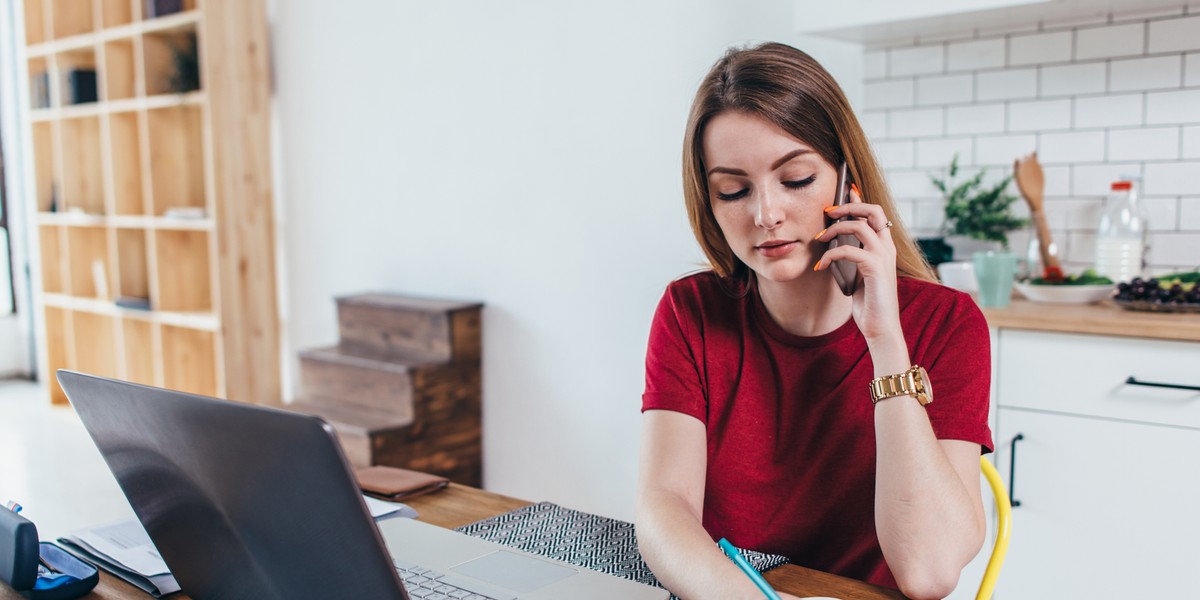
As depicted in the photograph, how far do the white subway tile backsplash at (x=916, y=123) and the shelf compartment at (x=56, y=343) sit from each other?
4640 mm

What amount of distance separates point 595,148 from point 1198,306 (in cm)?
175

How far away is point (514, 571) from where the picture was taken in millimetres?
1037

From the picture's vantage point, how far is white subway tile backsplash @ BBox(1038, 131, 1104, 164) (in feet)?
8.41

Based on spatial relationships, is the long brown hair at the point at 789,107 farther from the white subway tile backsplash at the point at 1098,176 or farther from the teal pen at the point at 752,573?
the white subway tile backsplash at the point at 1098,176

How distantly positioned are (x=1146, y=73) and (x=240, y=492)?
2.49 metres

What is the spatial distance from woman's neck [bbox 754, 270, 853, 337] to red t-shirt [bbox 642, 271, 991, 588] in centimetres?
2

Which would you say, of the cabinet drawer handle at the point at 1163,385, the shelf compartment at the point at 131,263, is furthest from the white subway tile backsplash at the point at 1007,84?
the shelf compartment at the point at 131,263

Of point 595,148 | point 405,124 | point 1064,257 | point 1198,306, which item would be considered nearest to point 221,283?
point 405,124

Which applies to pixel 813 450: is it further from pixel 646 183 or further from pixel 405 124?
pixel 405 124

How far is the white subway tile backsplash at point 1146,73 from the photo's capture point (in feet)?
7.99

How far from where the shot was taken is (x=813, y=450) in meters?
1.40

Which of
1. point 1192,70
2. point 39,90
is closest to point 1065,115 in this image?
point 1192,70

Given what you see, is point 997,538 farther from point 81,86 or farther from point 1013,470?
point 81,86

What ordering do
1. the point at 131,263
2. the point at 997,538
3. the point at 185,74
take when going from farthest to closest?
1. the point at 131,263
2. the point at 185,74
3. the point at 997,538
